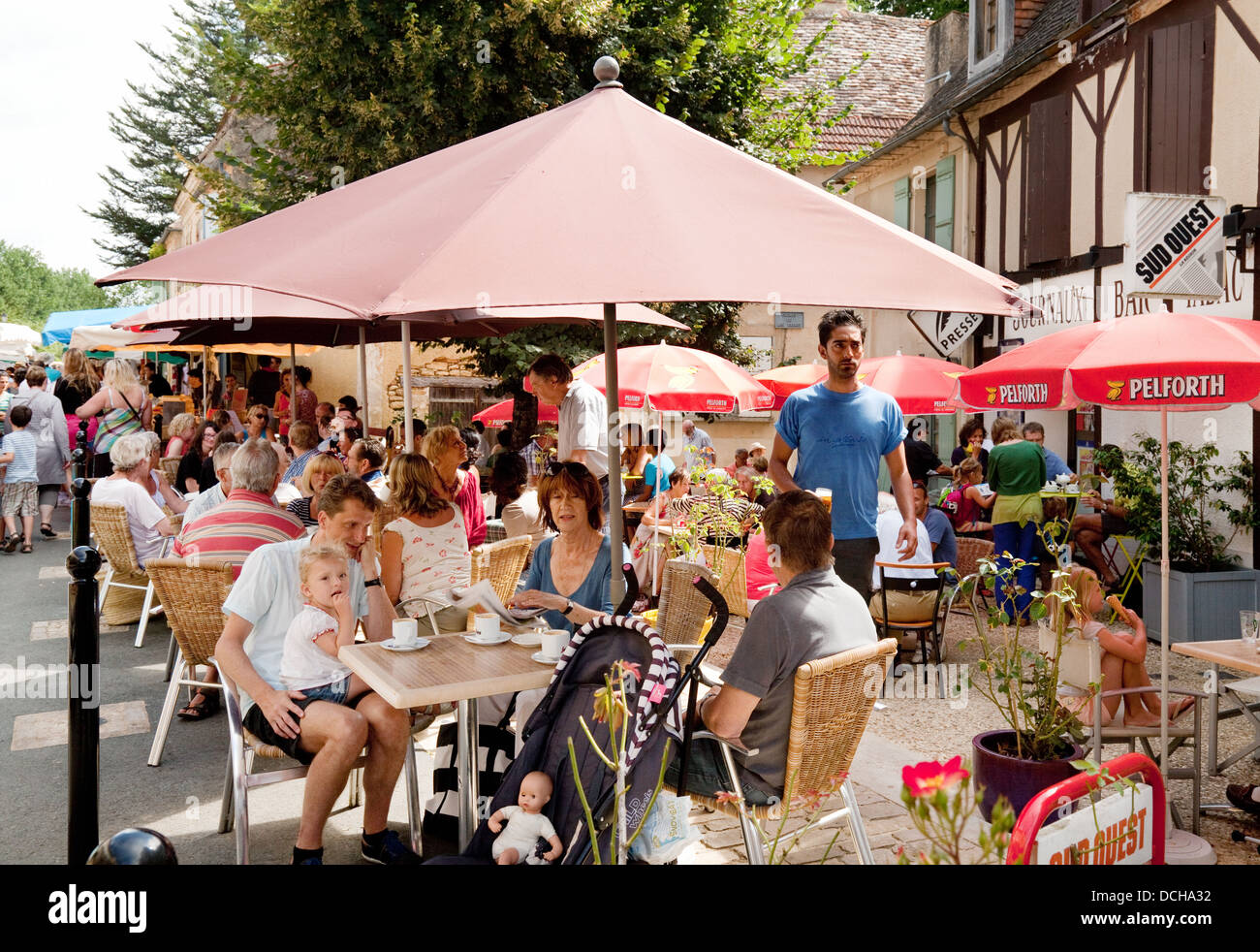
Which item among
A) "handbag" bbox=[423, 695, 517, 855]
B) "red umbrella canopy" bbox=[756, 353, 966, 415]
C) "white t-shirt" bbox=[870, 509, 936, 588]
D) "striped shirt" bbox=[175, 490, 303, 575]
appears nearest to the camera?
"handbag" bbox=[423, 695, 517, 855]

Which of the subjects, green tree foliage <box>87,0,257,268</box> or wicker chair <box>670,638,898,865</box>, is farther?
green tree foliage <box>87,0,257,268</box>

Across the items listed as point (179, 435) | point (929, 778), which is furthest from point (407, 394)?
point (179, 435)

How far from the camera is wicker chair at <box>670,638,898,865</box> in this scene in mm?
3160

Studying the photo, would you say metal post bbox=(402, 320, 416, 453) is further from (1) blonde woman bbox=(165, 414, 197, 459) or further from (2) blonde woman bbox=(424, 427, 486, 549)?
(1) blonde woman bbox=(165, 414, 197, 459)

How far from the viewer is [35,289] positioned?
88.6 metres

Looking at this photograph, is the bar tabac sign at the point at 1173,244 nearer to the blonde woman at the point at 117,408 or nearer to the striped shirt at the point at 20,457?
the blonde woman at the point at 117,408

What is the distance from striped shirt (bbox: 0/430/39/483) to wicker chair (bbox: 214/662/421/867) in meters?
8.99

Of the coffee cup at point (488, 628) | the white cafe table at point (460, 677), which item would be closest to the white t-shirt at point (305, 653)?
the white cafe table at point (460, 677)

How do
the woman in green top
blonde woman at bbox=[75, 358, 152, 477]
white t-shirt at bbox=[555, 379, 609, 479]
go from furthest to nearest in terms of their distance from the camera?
blonde woman at bbox=[75, 358, 152, 477] < the woman in green top < white t-shirt at bbox=[555, 379, 609, 479]

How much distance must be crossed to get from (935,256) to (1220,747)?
13.8 ft

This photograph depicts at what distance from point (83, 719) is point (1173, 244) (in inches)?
338

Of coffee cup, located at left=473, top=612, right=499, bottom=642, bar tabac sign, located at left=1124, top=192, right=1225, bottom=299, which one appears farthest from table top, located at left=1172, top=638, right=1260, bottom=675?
bar tabac sign, located at left=1124, top=192, right=1225, bottom=299

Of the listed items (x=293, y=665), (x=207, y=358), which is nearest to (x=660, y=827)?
(x=293, y=665)

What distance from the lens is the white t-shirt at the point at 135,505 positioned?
7.24 metres
